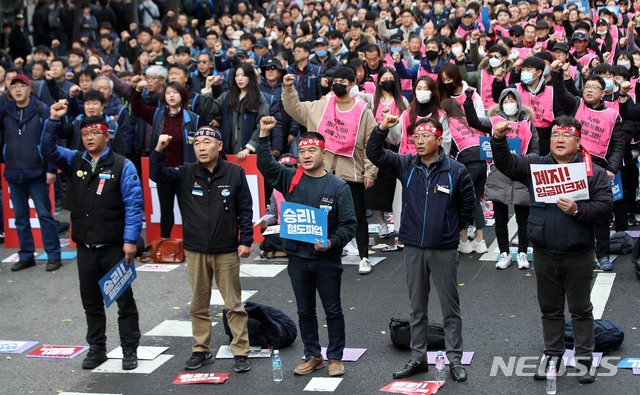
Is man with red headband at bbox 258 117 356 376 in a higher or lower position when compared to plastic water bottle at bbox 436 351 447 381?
higher

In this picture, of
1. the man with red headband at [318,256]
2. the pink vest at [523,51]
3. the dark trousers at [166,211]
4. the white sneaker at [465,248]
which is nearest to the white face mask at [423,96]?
the white sneaker at [465,248]

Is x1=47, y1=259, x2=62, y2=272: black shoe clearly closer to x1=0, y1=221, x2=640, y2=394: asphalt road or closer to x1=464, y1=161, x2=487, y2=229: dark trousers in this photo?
x1=0, y1=221, x2=640, y2=394: asphalt road

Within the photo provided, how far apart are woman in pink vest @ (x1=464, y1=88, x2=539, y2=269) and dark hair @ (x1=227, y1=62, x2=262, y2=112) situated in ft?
11.1

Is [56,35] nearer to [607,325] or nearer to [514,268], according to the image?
[514,268]

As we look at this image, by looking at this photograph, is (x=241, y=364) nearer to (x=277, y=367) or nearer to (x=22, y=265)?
(x=277, y=367)

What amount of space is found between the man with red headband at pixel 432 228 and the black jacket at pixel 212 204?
4.40 feet

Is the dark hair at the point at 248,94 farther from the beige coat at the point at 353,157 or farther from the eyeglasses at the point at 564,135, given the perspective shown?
the eyeglasses at the point at 564,135

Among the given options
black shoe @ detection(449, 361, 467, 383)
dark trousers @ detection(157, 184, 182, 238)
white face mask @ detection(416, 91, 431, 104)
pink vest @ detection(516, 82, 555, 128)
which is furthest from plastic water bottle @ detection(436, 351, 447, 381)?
dark trousers @ detection(157, 184, 182, 238)

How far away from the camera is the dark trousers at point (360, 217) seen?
467 inches

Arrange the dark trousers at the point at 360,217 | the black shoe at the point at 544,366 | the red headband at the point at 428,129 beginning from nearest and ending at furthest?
the black shoe at the point at 544,366
the red headband at the point at 428,129
the dark trousers at the point at 360,217

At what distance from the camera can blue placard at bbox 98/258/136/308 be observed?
9016 mm

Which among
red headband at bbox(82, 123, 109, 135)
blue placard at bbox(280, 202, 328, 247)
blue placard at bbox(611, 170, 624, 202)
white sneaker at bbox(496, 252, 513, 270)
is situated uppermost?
red headband at bbox(82, 123, 109, 135)

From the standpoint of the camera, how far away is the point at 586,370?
8.41m

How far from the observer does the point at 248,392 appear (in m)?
8.52
